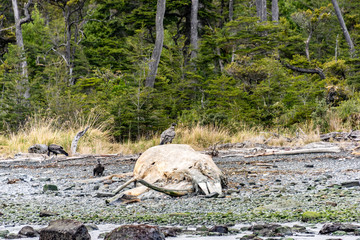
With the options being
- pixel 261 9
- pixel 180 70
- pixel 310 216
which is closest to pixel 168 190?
pixel 310 216

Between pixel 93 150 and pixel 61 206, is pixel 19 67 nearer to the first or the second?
pixel 93 150

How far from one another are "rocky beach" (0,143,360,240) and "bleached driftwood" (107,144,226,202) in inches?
5.8

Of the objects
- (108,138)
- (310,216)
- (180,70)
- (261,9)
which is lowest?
(108,138)

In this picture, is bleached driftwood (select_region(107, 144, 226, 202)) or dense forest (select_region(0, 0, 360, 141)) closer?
bleached driftwood (select_region(107, 144, 226, 202))

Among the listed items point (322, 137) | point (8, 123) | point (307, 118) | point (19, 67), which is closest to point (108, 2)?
point (19, 67)

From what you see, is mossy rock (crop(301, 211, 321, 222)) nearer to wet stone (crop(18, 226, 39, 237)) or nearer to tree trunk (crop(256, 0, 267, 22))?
wet stone (crop(18, 226, 39, 237))

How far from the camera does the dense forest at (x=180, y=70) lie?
13.7 metres

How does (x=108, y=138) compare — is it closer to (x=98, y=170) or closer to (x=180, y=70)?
(x=98, y=170)

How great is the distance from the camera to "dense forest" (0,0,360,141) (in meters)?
13.7

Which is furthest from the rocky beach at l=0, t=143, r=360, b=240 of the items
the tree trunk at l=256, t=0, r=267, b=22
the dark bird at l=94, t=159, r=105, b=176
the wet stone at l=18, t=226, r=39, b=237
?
the tree trunk at l=256, t=0, r=267, b=22

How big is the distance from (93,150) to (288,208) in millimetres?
7919

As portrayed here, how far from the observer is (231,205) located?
3812mm

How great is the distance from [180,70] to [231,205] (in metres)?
14.4

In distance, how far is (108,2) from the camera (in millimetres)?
21719
